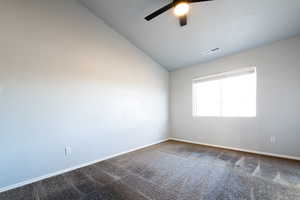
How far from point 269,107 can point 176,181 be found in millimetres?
2687

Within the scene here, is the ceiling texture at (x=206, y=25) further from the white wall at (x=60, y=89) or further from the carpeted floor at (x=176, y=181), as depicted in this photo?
the carpeted floor at (x=176, y=181)

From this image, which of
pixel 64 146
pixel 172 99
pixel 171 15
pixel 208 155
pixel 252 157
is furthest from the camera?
pixel 172 99

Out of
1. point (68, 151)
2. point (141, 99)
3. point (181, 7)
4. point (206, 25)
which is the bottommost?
point (68, 151)

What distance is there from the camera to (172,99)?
4691mm

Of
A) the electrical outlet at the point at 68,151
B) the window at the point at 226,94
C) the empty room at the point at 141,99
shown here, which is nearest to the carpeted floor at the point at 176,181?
the empty room at the point at 141,99

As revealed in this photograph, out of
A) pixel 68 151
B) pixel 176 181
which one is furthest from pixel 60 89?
pixel 176 181

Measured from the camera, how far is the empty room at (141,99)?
72.8 inches

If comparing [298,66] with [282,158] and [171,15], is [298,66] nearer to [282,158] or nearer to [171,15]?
[282,158]

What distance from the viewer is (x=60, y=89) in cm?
231

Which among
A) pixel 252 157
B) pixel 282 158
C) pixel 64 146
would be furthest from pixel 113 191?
pixel 282 158

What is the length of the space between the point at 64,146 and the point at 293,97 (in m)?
4.60

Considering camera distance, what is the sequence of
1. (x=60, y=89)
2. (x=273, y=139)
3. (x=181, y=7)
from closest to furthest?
(x=181, y=7) < (x=60, y=89) < (x=273, y=139)

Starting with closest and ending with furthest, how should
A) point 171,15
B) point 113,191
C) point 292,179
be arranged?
point 113,191 < point 292,179 < point 171,15

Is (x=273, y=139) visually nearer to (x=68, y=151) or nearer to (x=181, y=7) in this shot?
(x=181, y=7)
